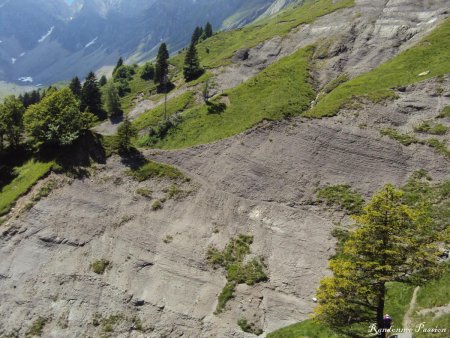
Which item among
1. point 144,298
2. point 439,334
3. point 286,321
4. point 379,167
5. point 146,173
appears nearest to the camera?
point 439,334

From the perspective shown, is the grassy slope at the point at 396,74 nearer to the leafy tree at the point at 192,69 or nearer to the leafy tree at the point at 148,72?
the leafy tree at the point at 192,69

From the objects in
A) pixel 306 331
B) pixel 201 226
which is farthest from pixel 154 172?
pixel 306 331

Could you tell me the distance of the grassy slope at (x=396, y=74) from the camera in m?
72.5

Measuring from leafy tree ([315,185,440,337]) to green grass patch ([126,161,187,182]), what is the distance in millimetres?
38041

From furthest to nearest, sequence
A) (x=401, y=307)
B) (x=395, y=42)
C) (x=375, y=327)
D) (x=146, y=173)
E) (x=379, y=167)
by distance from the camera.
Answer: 1. (x=395, y=42)
2. (x=146, y=173)
3. (x=379, y=167)
4. (x=401, y=307)
5. (x=375, y=327)

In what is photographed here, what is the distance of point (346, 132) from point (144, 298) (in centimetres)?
3768

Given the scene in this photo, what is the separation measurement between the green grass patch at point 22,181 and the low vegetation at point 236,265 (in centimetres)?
2858

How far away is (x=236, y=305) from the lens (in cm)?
4622

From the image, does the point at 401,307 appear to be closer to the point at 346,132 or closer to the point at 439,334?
the point at 439,334

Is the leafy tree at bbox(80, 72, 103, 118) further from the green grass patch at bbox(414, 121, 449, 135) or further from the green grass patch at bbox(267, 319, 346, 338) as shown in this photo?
the green grass patch at bbox(267, 319, 346, 338)

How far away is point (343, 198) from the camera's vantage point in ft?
186

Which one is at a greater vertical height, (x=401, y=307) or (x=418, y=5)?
(x=418, y=5)

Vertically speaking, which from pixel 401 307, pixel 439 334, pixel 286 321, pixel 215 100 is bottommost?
pixel 286 321

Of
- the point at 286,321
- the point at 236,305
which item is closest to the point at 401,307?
the point at 286,321
